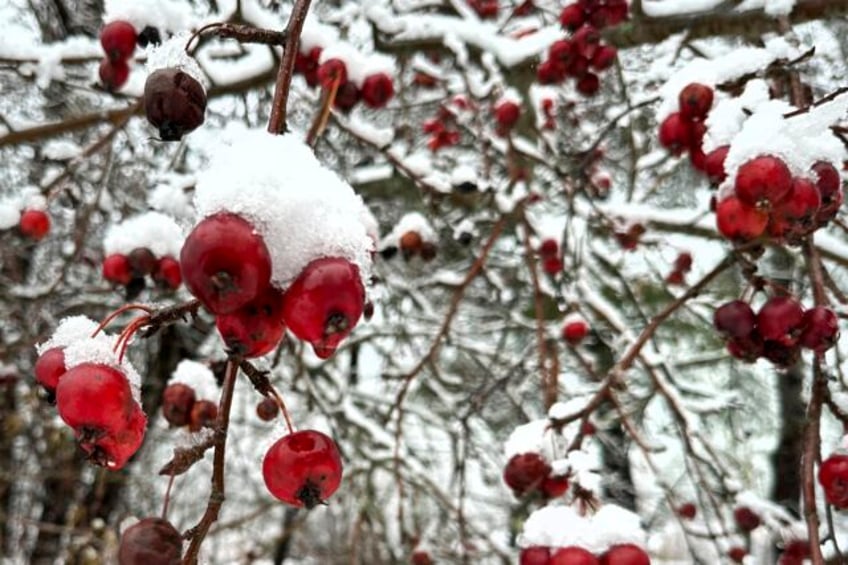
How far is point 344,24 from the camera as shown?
3650mm

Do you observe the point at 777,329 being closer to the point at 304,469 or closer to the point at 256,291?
the point at 304,469

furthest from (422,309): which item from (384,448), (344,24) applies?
(344,24)

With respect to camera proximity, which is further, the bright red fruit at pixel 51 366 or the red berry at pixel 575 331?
the red berry at pixel 575 331

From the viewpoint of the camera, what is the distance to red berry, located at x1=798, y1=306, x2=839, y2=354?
5.03 feet

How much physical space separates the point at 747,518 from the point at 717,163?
62.2 inches

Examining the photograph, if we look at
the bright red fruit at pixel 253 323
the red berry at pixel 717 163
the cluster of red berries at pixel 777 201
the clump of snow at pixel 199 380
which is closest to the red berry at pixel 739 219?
the cluster of red berries at pixel 777 201

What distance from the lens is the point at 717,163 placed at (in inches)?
63.4

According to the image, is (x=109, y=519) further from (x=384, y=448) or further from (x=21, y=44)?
(x=21, y=44)

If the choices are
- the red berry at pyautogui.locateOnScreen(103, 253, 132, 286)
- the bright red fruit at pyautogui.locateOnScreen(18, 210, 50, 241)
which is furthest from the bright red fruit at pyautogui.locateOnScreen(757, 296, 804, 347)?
the bright red fruit at pyautogui.locateOnScreen(18, 210, 50, 241)

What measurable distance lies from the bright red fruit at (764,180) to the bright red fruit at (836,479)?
0.54 m

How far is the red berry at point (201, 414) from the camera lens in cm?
199

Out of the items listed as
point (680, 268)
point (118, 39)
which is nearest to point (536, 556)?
point (118, 39)

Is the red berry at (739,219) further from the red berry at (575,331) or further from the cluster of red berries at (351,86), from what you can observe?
the red berry at (575,331)

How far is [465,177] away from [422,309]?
245 centimetres
